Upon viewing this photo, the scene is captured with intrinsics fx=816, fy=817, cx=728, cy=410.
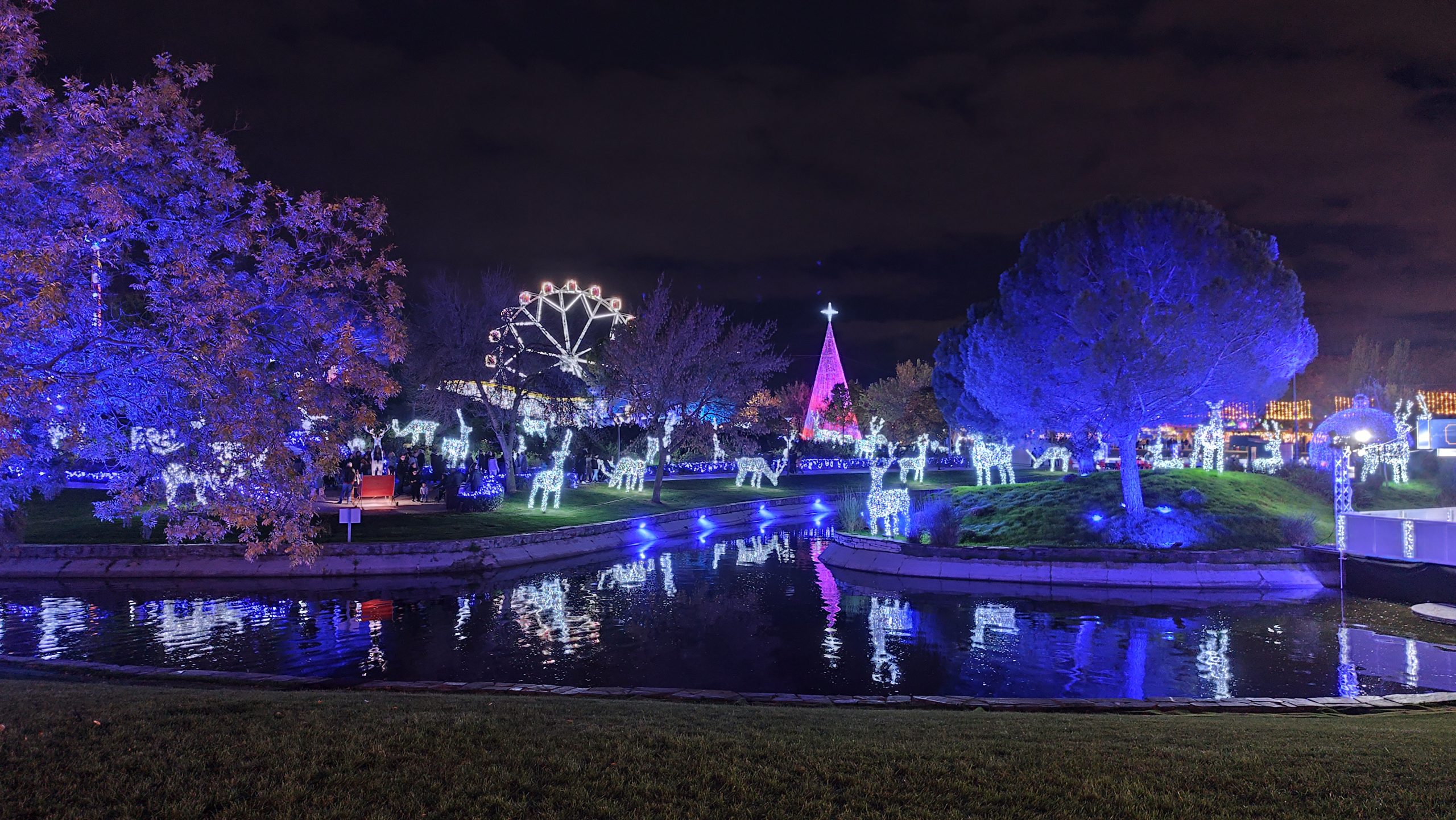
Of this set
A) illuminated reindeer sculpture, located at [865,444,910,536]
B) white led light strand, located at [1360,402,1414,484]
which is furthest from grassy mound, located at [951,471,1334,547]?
white led light strand, located at [1360,402,1414,484]

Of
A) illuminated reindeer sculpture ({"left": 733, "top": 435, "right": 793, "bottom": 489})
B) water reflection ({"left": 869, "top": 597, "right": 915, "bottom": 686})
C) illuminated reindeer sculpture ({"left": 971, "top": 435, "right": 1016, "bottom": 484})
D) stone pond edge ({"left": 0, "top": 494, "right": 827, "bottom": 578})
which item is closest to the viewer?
water reflection ({"left": 869, "top": 597, "right": 915, "bottom": 686})

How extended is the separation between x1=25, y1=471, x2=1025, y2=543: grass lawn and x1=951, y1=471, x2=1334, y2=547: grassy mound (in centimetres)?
1534

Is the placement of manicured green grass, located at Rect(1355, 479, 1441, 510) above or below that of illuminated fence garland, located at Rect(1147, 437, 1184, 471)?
below

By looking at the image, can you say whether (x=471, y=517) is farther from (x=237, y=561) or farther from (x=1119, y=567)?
(x=1119, y=567)

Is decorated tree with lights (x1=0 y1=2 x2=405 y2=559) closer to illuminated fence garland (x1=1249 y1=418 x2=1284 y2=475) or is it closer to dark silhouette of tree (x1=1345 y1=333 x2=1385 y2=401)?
illuminated fence garland (x1=1249 y1=418 x2=1284 y2=475)

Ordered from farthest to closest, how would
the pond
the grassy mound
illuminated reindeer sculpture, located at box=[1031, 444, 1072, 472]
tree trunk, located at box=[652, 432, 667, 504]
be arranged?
illuminated reindeer sculpture, located at box=[1031, 444, 1072, 472], tree trunk, located at box=[652, 432, 667, 504], the grassy mound, the pond

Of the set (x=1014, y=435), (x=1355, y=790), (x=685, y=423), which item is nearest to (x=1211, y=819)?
(x=1355, y=790)

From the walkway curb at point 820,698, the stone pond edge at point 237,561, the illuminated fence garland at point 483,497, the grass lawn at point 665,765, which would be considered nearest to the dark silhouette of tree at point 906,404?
the illuminated fence garland at point 483,497

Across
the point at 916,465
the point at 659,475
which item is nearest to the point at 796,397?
the point at 916,465

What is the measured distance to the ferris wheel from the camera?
46938 mm

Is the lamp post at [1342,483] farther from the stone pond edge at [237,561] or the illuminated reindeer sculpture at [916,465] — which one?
the stone pond edge at [237,561]

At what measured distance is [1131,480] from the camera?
2822 cm

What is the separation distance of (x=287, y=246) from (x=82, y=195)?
2.04 metres

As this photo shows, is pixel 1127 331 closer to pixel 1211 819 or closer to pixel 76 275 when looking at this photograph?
pixel 1211 819
